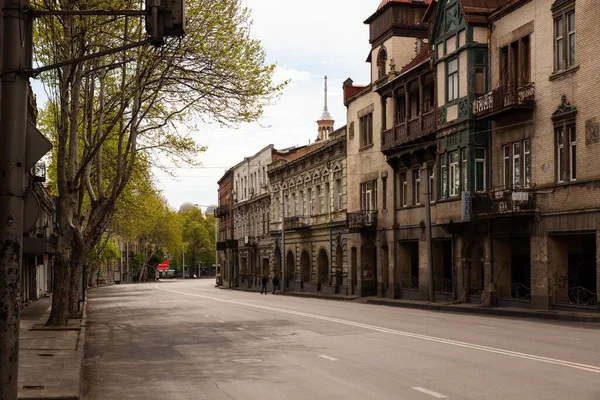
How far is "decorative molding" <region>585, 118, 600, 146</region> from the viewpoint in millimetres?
27062

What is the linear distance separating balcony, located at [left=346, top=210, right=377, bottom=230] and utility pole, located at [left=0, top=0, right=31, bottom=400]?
38.9 meters

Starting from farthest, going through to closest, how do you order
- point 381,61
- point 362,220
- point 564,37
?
point 362,220, point 381,61, point 564,37

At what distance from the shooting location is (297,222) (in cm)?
6216

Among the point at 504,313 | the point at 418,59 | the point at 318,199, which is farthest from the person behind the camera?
the point at 318,199

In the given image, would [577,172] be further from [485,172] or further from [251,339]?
[251,339]

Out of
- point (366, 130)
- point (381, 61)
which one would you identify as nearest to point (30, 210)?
point (381, 61)

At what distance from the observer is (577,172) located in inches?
1100

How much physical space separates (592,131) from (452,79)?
411 inches

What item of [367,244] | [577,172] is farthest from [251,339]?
[367,244]

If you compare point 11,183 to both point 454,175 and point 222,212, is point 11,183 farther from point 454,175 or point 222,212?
point 222,212

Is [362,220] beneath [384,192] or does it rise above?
beneath

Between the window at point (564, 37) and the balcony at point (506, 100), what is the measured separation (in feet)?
5.26

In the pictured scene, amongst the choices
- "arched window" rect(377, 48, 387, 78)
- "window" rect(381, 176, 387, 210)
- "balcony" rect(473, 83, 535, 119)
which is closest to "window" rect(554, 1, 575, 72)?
"balcony" rect(473, 83, 535, 119)

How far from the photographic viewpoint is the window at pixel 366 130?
162ft
